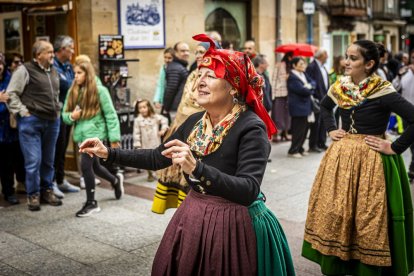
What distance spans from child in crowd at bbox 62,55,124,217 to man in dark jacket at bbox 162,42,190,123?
1.99 m

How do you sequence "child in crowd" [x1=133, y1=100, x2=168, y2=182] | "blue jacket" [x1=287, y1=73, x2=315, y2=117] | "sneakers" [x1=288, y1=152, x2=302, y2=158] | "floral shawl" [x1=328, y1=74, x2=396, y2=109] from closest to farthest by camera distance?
"floral shawl" [x1=328, y1=74, x2=396, y2=109]
"child in crowd" [x1=133, y1=100, x2=168, y2=182]
"blue jacket" [x1=287, y1=73, x2=315, y2=117]
"sneakers" [x1=288, y1=152, x2=302, y2=158]

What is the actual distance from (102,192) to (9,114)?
1.50 meters

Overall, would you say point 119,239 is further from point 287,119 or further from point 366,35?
point 366,35

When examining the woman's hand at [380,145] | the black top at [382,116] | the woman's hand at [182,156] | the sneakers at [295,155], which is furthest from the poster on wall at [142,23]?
the woman's hand at [182,156]

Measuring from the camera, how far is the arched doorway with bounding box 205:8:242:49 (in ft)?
42.2

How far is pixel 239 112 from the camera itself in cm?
312

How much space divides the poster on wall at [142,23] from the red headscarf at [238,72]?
695cm

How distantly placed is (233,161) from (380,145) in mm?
1877

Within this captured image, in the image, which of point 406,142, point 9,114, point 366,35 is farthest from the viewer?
point 366,35

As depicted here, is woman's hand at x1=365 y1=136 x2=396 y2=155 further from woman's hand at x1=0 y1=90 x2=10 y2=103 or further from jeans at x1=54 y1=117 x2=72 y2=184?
jeans at x1=54 y1=117 x2=72 y2=184

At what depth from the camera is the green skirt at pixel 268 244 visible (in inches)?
119

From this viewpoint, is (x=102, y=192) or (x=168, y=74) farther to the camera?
(x=168, y=74)

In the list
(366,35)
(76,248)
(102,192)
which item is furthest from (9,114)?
(366,35)

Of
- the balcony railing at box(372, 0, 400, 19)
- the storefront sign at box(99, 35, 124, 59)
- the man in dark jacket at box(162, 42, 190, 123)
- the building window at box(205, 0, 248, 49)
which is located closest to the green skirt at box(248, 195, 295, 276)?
the man in dark jacket at box(162, 42, 190, 123)
